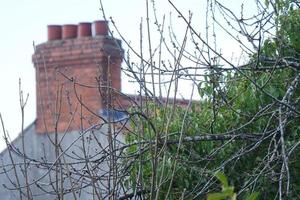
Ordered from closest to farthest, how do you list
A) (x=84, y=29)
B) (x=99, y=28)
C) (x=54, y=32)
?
(x=99, y=28)
(x=84, y=29)
(x=54, y=32)

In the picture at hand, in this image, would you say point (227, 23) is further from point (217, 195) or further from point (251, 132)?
point (217, 195)

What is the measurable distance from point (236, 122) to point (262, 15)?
2.30 ft

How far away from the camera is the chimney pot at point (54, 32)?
48.9 feet

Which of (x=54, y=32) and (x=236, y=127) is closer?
(x=236, y=127)

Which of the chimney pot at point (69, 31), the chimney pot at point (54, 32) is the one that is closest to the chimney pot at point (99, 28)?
the chimney pot at point (69, 31)

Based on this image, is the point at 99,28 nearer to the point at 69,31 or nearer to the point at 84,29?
the point at 84,29

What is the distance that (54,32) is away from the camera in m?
14.9

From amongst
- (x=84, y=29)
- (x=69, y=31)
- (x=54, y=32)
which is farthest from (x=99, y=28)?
(x=54, y=32)

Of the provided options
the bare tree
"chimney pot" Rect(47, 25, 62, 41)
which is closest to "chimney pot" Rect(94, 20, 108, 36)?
"chimney pot" Rect(47, 25, 62, 41)

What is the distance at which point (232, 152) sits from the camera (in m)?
6.04

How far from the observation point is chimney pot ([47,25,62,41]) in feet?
48.9

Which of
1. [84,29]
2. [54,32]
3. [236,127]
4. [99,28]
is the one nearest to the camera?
[236,127]

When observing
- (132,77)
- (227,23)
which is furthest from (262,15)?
(132,77)

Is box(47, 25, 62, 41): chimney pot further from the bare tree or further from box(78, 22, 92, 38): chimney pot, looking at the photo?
the bare tree
